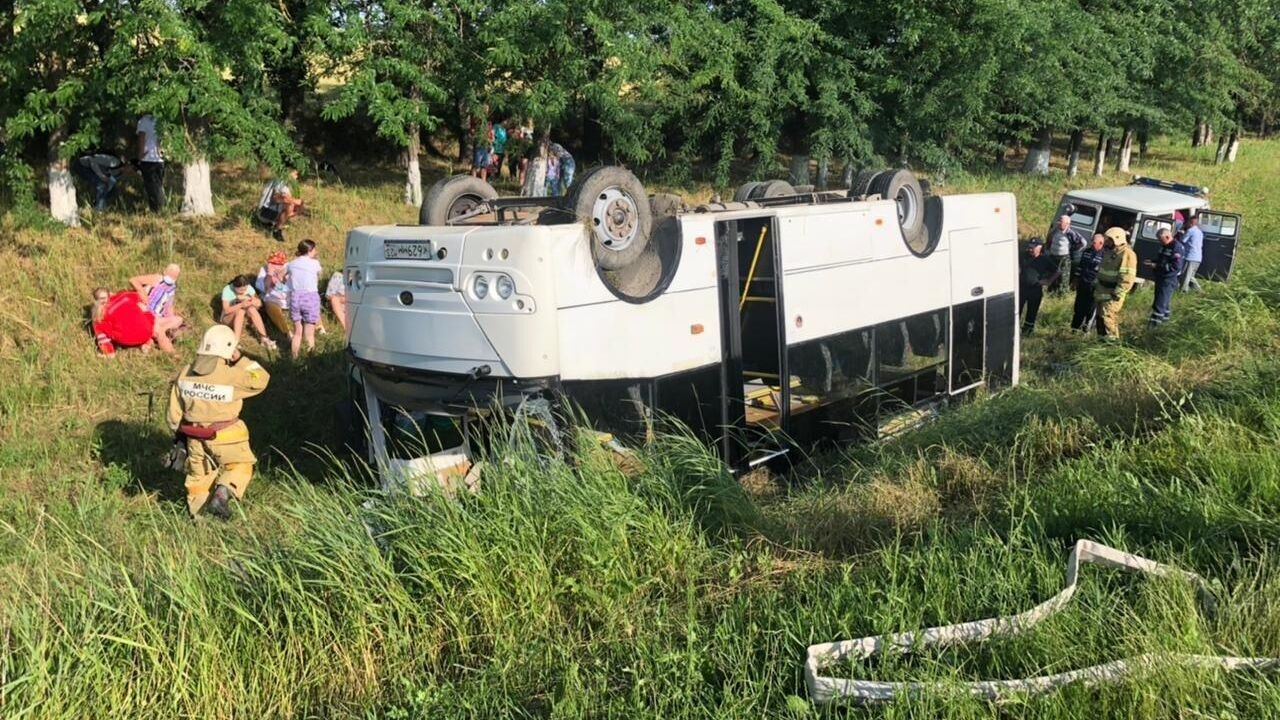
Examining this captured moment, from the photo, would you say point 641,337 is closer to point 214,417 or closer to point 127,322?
point 214,417

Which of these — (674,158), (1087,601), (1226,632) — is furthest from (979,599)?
(674,158)

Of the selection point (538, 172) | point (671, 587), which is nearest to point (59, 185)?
point (538, 172)

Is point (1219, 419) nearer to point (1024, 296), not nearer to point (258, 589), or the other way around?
point (258, 589)

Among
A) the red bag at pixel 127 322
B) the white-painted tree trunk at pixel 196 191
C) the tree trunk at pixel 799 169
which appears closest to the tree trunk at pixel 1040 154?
the tree trunk at pixel 799 169

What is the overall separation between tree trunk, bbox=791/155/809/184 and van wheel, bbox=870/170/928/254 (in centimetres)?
1213

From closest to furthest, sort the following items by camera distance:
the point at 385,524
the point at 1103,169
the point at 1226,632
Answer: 1. the point at 1226,632
2. the point at 385,524
3. the point at 1103,169

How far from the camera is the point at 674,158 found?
21234 millimetres

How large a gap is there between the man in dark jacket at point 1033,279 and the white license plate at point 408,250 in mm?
9824

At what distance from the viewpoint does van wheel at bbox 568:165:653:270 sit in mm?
5406

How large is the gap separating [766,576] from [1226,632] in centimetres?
159

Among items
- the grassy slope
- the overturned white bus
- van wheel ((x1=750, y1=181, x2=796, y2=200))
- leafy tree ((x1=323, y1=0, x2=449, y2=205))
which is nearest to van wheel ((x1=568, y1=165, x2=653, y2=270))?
the overturned white bus

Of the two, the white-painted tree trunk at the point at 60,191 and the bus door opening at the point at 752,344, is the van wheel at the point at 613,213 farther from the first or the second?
the white-painted tree trunk at the point at 60,191

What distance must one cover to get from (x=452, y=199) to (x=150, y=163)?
8322mm

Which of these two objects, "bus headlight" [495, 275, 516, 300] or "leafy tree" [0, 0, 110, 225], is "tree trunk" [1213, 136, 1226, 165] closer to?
"bus headlight" [495, 275, 516, 300]
